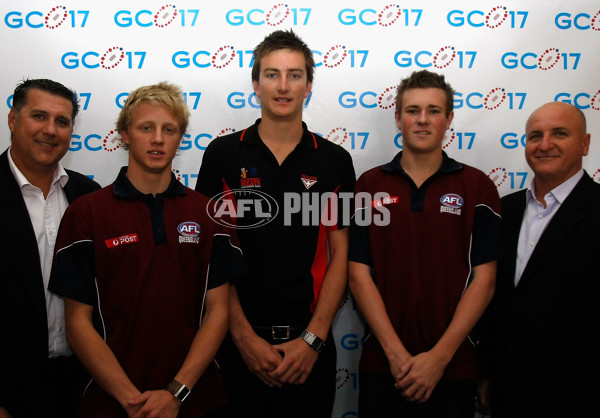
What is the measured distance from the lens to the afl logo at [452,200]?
188 centimetres

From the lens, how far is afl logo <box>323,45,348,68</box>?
255 centimetres

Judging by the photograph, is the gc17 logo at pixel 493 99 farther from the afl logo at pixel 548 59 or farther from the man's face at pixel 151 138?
the man's face at pixel 151 138

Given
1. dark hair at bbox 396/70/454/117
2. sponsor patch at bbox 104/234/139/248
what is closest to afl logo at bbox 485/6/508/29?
dark hair at bbox 396/70/454/117

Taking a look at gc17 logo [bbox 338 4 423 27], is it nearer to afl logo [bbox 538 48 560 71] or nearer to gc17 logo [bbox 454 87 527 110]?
gc17 logo [bbox 454 87 527 110]

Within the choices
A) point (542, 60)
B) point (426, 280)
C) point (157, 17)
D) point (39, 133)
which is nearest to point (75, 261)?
point (39, 133)

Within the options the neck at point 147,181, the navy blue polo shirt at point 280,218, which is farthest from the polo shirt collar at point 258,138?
the neck at point 147,181

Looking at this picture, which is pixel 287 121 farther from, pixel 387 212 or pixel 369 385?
pixel 369 385

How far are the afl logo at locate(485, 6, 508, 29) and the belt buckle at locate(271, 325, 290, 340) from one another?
6.53 feet

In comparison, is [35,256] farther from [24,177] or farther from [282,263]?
[282,263]

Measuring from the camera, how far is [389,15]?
2549mm

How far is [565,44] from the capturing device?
2562 mm

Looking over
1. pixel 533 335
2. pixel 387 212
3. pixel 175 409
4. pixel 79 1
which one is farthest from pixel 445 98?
A: pixel 79 1

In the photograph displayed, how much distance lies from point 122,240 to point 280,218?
2.06 ft

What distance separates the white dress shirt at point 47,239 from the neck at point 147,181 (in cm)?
43
